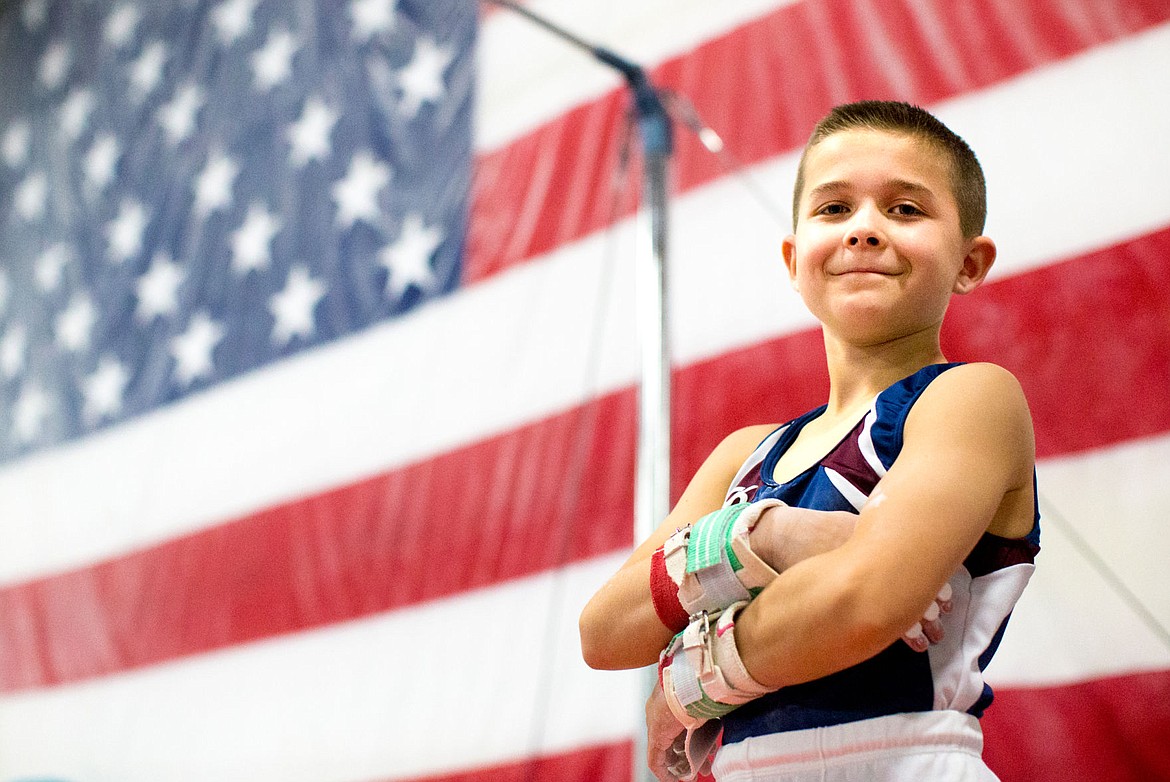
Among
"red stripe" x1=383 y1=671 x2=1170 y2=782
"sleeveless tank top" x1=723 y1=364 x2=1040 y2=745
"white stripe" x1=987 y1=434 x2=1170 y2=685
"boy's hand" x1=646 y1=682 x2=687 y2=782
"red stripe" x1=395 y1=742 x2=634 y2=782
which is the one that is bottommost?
"red stripe" x1=395 y1=742 x2=634 y2=782

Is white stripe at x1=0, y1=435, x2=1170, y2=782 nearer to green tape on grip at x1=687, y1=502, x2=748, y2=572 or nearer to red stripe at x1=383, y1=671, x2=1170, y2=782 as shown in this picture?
red stripe at x1=383, y1=671, x2=1170, y2=782

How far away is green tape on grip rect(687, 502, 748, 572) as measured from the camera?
737 millimetres

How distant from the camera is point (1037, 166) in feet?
4.98

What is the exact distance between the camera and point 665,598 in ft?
2.59

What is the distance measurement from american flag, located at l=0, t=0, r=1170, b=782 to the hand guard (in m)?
0.73

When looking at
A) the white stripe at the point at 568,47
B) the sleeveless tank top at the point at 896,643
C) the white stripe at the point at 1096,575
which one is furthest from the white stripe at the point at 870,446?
the white stripe at the point at 568,47

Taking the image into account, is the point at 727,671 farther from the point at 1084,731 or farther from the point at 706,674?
the point at 1084,731

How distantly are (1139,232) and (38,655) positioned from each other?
248 cm

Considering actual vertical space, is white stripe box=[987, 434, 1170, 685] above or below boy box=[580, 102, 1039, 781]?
below

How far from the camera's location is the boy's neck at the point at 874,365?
0.89m

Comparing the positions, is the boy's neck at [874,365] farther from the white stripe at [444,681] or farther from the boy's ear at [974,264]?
the white stripe at [444,681]

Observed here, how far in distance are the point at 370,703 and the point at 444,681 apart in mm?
179

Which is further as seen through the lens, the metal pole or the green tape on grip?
the metal pole

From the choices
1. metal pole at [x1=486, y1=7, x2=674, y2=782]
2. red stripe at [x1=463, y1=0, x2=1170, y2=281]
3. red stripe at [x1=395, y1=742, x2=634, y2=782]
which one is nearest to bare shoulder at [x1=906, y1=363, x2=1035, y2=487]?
metal pole at [x1=486, y1=7, x2=674, y2=782]
